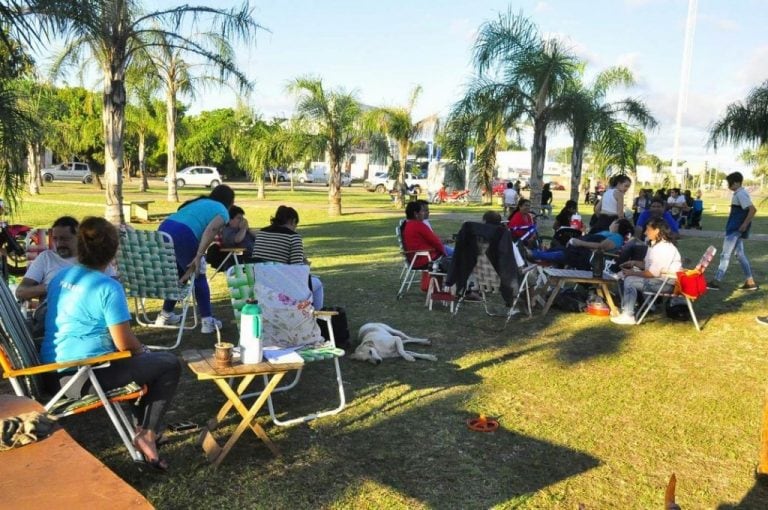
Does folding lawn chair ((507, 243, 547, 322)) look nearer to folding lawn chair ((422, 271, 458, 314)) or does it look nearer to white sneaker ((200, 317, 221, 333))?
folding lawn chair ((422, 271, 458, 314))

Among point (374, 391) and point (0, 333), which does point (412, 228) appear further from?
point (0, 333)

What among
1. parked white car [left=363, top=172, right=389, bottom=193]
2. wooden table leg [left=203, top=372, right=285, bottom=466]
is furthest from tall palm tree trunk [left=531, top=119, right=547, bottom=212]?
parked white car [left=363, top=172, right=389, bottom=193]

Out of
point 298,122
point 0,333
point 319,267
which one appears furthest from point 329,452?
point 298,122

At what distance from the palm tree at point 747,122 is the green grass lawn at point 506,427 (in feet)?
17.1

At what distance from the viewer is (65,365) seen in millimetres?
3031

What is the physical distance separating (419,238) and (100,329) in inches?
185

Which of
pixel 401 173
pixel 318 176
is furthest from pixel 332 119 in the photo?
pixel 318 176

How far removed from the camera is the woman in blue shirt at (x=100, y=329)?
10.6 feet

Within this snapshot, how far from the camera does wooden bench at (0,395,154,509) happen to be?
6.60 ft

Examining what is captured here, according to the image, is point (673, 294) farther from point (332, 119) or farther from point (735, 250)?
point (332, 119)

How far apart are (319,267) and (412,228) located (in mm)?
2718

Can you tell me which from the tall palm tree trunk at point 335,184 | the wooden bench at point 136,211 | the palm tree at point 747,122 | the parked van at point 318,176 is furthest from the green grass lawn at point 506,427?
the parked van at point 318,176

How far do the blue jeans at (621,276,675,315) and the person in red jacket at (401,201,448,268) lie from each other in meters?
2.02

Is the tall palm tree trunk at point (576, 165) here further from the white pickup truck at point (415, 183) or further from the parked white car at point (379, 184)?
the parked white car at point (379, 184)
